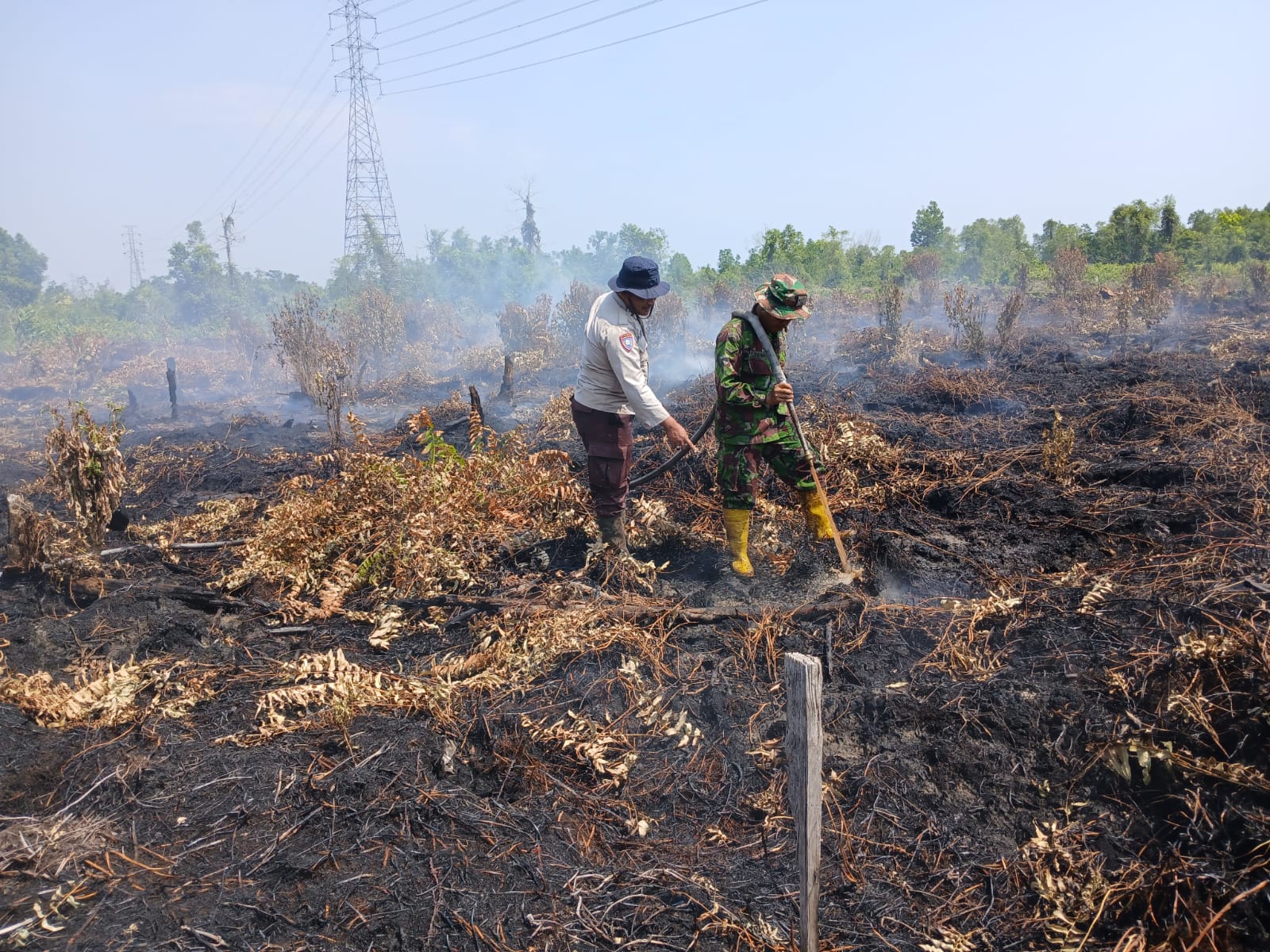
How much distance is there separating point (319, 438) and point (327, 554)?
617 centimetres

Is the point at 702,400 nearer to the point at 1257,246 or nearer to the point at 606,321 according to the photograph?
the point at 606,321

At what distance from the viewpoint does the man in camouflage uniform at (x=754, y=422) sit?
4.71 meters

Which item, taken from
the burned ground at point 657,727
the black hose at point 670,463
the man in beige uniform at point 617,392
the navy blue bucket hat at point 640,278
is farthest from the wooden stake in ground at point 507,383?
the navy blue bucket hat at point 640,278

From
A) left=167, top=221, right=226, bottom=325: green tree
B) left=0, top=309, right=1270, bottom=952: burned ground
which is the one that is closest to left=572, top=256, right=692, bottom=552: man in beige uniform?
left=0, top=309, right=1270, bottom=952: burned ground

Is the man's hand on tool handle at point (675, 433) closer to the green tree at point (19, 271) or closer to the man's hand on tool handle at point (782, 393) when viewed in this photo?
the man's hand on tool handle at point (782, 393)

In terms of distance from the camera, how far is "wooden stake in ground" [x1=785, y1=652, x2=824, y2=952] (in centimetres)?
198

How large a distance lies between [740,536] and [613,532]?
2.76ft

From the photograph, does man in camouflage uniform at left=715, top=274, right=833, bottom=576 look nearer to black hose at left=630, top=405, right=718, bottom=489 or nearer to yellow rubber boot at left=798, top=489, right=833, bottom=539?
yellow rubber boot at left=798, top=489, right=833, bottom=539

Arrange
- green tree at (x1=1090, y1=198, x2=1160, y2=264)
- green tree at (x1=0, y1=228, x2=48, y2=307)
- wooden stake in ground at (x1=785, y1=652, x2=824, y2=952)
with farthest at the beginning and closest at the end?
green tree at (x1=0, y1=228, x2=48, y2=307) < green tree at (x1=1090, y1=198, x2=1160, y2=264) < wooden stake in ground at (x1=785, y1=652, x2=824, y2=952)

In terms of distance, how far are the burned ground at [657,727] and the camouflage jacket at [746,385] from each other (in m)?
0.87

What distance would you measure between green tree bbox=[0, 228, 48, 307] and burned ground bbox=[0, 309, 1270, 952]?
143 ft

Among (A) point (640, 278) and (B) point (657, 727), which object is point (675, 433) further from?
(B) point (657, 727)

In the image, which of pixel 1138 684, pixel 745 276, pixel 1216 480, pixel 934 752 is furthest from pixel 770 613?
pixel 745 276

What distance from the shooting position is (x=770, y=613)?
13.5 feet
